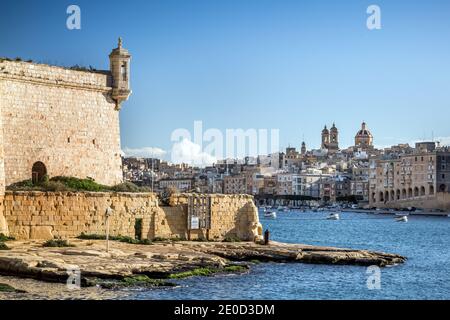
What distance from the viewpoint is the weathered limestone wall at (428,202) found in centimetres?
10356

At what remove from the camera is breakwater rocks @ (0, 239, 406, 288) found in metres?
22.0

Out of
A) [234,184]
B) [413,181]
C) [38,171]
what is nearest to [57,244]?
[38,171]

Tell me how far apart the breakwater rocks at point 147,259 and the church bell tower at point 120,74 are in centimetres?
623

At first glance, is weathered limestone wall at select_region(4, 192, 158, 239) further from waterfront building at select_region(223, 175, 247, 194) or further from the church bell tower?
waterfront building at select_region(223, 175, 247, 194)

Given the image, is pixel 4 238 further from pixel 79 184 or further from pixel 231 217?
pixel 231 217

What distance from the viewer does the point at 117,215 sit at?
28406 millimetres

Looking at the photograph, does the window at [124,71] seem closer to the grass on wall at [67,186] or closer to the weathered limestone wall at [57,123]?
the weathered limestone wall at [57,123]

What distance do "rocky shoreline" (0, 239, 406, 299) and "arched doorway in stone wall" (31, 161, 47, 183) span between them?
3.70 meters

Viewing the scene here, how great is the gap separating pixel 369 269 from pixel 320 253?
77.9 inches

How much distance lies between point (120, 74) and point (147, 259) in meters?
9.43

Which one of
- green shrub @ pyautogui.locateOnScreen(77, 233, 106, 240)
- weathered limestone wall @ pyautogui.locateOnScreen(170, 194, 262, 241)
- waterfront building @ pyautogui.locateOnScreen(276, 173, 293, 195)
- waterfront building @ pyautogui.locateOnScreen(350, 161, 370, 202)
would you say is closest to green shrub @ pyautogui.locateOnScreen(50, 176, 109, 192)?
green shrub @ pyautogui.locateOnScreen(77, 233, 106, 240)

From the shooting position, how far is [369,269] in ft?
94.7

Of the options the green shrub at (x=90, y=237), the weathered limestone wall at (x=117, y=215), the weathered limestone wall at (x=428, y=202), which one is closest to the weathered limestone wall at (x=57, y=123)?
the weathered limestone wall at (x=117, y=215)

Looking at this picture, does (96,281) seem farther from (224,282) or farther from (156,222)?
(156,222)
